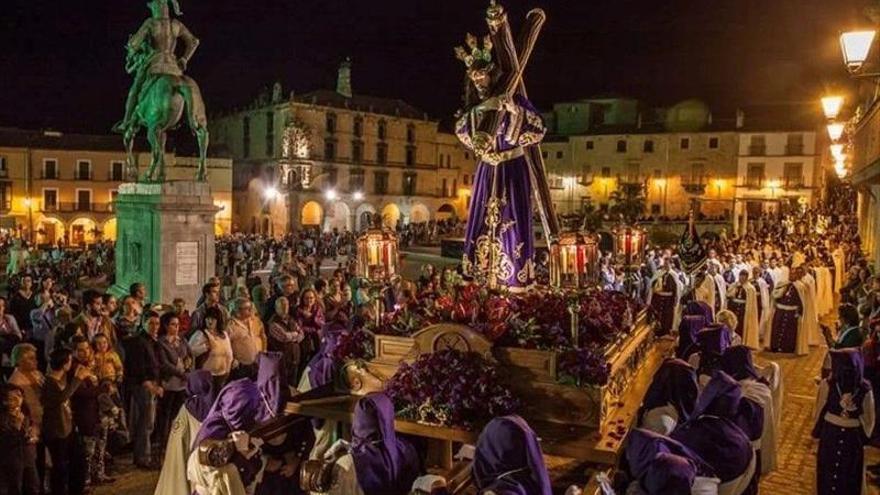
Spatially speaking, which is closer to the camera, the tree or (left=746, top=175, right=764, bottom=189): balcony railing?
(left=746, top=175, right=764, bottom=189): balcony railing

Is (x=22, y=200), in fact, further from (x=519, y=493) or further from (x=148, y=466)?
(x=519, y=493)

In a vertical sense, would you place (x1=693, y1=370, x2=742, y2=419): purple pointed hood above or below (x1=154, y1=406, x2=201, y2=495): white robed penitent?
above

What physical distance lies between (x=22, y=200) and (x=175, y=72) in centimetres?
4633

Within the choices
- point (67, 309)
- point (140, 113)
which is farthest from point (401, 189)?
point (67, 309)

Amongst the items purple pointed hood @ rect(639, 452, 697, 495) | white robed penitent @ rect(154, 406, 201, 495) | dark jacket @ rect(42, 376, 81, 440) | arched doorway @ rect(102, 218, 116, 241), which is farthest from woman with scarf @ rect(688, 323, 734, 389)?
arched doorway @ rect(102, 218, 116, 241)

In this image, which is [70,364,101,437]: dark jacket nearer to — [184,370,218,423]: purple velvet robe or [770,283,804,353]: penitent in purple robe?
[184,370,218,423]: purple velvet robe

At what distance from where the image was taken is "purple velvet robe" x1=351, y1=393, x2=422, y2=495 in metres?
4.71

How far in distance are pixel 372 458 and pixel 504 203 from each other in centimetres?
453

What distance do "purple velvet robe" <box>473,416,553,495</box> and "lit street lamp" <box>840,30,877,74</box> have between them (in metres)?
6.51

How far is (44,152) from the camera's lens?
53125mm

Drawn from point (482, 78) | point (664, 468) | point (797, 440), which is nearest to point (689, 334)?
point (797, 440)

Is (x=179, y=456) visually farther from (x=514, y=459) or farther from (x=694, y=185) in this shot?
(x=694, y=185)

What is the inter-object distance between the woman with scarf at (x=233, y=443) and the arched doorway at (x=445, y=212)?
6748cm

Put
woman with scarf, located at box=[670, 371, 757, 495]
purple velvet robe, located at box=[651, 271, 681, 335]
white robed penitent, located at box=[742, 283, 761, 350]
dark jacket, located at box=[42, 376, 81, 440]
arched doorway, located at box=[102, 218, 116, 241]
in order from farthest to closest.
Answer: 1. arched doorway, located at box=[102, 218, 116, 241]
2. purple velvet robe, located at box=[651, 271, 681, 335]
3. white robed penitent, located at box=[742, 283, 761, 350]
4. dark jacket, located at box=[42, 376, 81, 440]
5. woman with scarf, located at box=[670, 371, 757, 495]
